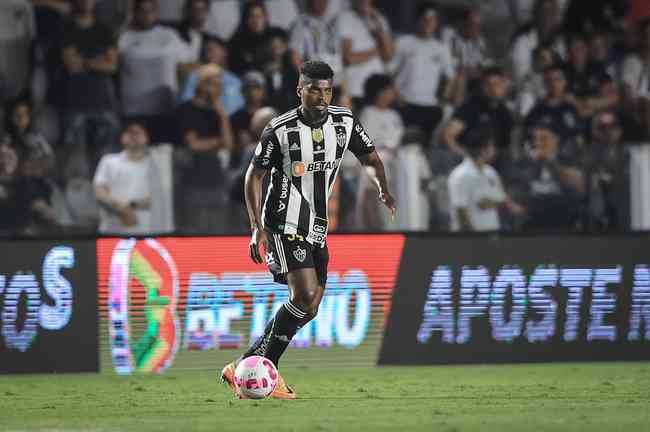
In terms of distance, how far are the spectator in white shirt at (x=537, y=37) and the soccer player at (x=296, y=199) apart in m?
7.73

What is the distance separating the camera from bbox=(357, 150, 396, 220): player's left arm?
9.05 m

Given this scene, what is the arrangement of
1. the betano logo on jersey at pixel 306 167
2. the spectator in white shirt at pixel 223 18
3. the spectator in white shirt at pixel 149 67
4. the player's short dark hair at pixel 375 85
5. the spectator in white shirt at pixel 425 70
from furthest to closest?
the spectator in white shirt at pixel 425 70
the spectator in white shirt at pixel 223 18
the player's short dark hair at pixel 375 85
the spectator in white shirt at pixel 149 67
the betano logo on jersey at pixel 306 167

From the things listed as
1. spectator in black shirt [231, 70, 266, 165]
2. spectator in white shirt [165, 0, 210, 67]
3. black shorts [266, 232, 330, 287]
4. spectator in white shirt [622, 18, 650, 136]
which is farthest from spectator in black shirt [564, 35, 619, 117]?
black shorts [266, 232, 330, 287]

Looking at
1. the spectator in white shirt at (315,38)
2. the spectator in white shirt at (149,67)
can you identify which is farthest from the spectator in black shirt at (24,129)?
the spectator in white shirt at (315,38)

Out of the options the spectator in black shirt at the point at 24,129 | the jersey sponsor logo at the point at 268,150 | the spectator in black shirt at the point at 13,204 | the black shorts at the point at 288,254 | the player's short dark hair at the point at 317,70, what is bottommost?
the spectator in black shirt at the point at 13,204

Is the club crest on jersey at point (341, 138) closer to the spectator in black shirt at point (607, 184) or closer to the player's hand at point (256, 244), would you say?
the player's hand at point (256, 244)

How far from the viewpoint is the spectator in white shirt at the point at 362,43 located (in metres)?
15.3

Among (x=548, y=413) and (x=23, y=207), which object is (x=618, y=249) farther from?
(x=23, y=207)

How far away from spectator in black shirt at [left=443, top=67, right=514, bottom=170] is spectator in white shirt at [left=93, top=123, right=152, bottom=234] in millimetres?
3559

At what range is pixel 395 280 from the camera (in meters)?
11.9

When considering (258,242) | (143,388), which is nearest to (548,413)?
(258,242)

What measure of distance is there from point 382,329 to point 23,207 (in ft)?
11.9

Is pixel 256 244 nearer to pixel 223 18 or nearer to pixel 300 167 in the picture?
pixel 300 167

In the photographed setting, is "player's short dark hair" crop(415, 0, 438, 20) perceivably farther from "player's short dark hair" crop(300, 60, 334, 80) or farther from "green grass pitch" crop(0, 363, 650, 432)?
"player's short dark hair" crop(300, 60, 334, 80)
